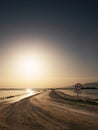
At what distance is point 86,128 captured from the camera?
12.5m

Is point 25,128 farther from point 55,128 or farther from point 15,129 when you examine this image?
point 55,128

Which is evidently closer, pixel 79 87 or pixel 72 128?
pixel 72 128

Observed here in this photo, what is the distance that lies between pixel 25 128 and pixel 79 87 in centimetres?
2082

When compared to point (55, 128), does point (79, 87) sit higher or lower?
higher

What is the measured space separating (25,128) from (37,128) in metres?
0.69

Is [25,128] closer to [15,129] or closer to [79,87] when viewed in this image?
[15,129]

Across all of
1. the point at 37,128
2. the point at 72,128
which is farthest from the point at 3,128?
the point at 72,128

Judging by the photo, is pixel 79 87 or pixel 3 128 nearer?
pixel 3 128

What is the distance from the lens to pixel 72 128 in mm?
12531

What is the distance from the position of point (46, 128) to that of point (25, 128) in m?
1.23

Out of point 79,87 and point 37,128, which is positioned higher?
point 79,87

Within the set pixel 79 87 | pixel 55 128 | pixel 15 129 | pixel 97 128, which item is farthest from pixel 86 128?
pixel 79 87

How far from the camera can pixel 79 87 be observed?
32812 mm

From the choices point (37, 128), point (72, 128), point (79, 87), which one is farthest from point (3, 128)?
point (79, 87)
